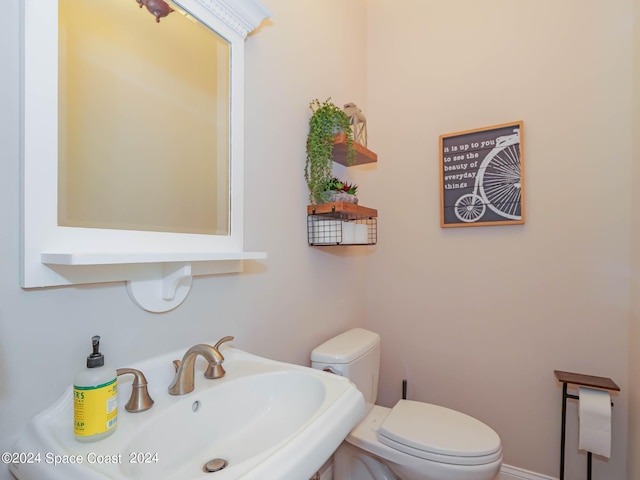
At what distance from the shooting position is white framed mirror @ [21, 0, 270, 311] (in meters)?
0.62

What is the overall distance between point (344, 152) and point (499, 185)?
2.53 ft

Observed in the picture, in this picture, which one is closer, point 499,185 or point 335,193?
point 335,193

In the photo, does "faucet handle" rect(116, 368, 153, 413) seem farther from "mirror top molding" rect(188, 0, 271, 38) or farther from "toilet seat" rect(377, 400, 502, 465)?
"mirror top molding" rect(188, 0, 271, 38)

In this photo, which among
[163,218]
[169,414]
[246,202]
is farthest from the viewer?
[246,202]

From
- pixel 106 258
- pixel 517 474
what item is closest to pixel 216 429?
pixel 106 258

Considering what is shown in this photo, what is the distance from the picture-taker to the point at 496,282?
1.58 m

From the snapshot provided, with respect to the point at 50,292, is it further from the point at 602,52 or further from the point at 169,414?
the point at 602,52

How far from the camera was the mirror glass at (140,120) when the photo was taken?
70cm

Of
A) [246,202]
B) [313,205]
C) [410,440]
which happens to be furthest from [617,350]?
[246,202]

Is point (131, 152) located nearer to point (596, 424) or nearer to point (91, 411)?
point (91, 411)

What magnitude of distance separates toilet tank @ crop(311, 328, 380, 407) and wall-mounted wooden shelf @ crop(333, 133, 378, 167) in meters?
0.84

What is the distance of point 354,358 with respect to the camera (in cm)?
134

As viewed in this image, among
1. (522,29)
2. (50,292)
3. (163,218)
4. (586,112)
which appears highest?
(522,29)

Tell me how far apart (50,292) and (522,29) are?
2082 millimetres
